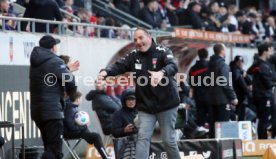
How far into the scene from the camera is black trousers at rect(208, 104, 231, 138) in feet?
58.7

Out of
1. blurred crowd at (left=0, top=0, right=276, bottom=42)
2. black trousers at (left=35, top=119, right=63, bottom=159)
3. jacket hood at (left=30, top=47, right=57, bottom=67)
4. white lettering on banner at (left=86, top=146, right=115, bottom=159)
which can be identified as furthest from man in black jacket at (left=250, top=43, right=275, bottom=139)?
black trousers at (left=35, top=119, right=63, bottom=159)

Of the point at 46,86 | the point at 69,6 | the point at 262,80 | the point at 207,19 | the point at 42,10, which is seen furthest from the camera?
the point at 207,19

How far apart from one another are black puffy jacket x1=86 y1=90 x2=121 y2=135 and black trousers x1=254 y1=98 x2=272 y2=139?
342 centimetres

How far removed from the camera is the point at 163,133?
40.0ft

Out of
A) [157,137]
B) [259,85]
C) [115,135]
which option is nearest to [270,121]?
[259,85]

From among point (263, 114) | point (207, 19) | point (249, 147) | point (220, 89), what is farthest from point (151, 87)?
point (207, 19)

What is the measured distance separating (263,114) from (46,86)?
23.3ft

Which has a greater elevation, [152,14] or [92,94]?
[152,14]

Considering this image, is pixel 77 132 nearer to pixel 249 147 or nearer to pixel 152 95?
pixel 152 95

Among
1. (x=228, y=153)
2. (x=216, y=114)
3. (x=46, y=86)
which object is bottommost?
(x=228, y=153)

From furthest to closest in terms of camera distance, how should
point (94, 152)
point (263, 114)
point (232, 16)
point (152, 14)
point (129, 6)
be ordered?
point (232, 16) < point (129, 6) < point (152, 14) < point (263, 114) < point (94, 152)

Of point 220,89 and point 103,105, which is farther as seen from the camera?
point 220,89

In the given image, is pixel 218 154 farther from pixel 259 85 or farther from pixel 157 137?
pixel 259 85

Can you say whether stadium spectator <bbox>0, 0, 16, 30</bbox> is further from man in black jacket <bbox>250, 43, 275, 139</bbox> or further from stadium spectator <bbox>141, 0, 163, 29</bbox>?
stadium spectator <bbox>141, 0, 163, 29</bbox>
